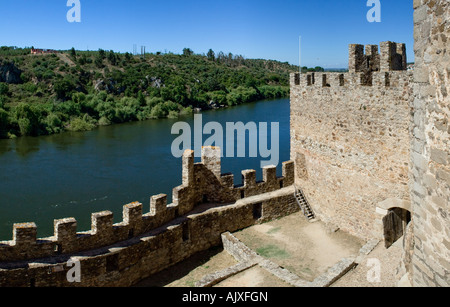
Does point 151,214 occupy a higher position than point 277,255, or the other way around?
point 151,214

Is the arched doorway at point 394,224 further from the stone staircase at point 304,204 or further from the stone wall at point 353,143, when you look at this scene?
the stone staircase at point 304,204

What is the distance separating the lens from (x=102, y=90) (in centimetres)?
4066

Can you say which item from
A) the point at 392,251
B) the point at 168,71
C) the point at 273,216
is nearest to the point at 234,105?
the point at 168,71

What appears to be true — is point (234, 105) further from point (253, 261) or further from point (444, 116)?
point (444, 116)

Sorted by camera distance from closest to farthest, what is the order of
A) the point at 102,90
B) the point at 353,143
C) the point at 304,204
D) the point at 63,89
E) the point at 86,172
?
the point at 353,143 < the point at 304,204 < the point at 86,172 < the point at 63,89 < the point at 102,90

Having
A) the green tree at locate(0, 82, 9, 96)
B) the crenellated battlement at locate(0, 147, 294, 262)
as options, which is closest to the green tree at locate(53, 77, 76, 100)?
the green tree at locate(0, 82, 9, 96)

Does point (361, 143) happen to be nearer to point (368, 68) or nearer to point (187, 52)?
point (368, 68)

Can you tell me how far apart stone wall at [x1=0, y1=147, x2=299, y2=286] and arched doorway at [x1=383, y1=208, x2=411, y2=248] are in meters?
2.65

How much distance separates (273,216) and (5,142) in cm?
2167

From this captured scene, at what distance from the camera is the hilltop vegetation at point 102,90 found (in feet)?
101

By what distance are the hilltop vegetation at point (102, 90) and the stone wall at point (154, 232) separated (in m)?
22.1

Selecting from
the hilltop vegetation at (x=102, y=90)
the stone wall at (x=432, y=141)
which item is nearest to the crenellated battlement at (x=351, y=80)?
the stone wall at (x=432, y=141)

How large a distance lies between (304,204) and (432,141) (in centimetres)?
738

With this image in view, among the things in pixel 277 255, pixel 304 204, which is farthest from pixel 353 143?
pixel 277 255
